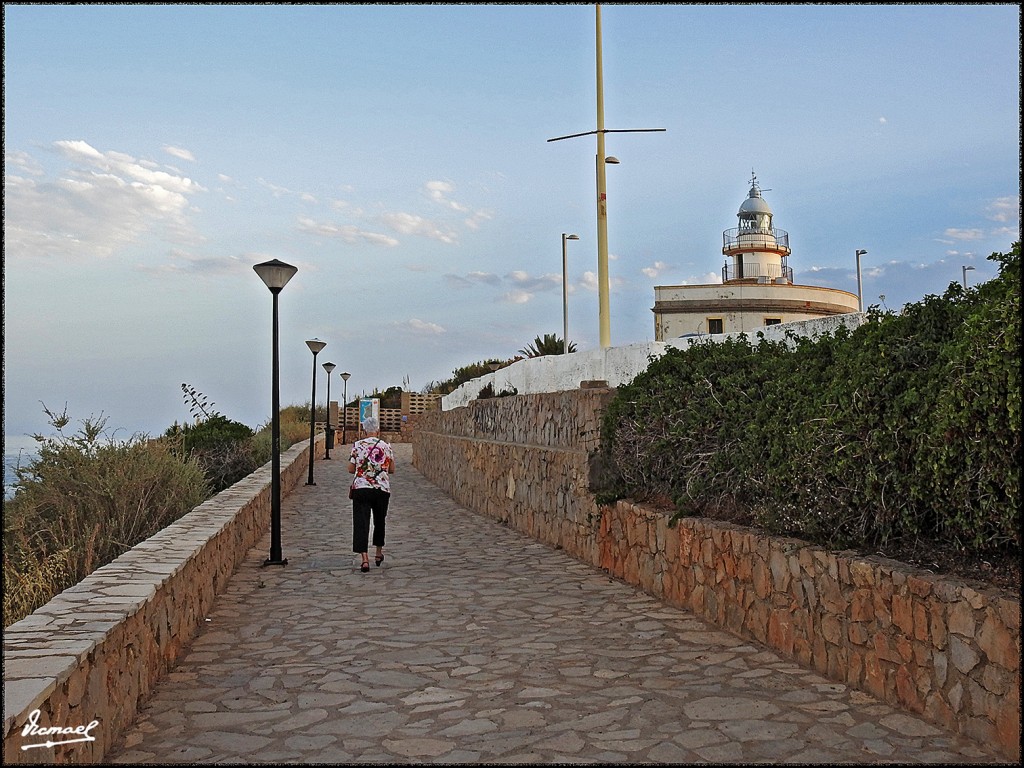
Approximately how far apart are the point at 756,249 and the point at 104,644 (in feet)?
173

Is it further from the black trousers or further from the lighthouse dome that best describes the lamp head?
the lighthouse dome

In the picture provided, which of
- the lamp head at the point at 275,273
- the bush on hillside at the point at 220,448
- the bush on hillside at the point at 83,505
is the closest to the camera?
the bush on hillside at the point at 83,505

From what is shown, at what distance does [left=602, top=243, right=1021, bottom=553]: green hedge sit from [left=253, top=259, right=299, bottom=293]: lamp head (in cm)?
485

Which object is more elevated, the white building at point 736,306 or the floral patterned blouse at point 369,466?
the white building at point 736,306

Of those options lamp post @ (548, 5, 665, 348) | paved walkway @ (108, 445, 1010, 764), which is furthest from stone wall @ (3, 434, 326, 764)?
lamp post @ (548, 5, 665, 348)

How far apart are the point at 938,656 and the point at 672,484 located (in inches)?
150

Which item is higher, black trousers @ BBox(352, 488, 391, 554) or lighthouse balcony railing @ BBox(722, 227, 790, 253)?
lighthouse balcony railing @ BBox(722, 227, 790, 253)

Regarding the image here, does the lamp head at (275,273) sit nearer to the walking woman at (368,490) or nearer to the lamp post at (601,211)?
the walking woman at (368,490)

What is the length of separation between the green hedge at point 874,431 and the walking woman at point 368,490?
305 centimetres

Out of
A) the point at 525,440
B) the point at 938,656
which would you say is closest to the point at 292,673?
the point at 938,656

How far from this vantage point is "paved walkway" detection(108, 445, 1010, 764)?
4152 millimetres

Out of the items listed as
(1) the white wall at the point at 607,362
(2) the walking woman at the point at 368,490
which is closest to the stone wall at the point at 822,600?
(1) the white wall at the point at 607,362

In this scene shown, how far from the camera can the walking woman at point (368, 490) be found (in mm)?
9281

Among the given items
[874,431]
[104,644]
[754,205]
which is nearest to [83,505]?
[104,644]
